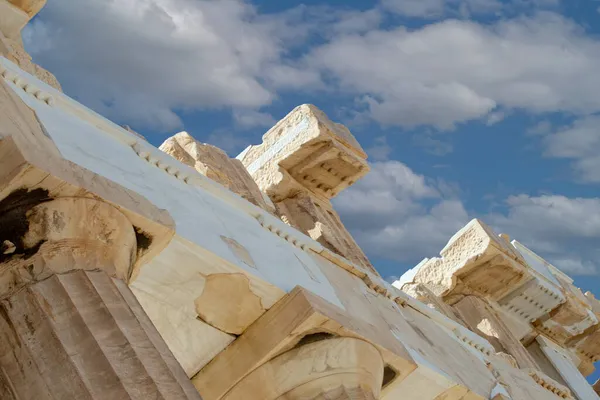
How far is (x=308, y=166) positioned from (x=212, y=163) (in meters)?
1.82

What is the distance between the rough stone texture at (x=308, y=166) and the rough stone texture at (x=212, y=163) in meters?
0.92

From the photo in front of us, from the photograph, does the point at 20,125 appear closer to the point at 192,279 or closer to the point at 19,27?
the point at 192,279

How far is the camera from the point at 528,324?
40.8 ft

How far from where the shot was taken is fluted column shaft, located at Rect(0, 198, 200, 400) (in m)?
3.53

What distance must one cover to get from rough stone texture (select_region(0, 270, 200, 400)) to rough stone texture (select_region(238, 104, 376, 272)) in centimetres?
520

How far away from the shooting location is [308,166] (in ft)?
31.4

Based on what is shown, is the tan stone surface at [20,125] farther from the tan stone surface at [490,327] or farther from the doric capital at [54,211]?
the tan stone surface at [490,327]

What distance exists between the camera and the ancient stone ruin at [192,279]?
3.73 meters

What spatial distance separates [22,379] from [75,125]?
6.95 feet

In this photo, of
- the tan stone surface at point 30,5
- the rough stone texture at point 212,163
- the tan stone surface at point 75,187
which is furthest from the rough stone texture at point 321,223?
the tan stone surface at point 75,187

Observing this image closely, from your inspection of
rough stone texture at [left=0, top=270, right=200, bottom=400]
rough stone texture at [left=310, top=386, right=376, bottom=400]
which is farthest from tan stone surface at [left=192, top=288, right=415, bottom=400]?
rough stone texture at [left=0, top=270, right=200, bottom=400]

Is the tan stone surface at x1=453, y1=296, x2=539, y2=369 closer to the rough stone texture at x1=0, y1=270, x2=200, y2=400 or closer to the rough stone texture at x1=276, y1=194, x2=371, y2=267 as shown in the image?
the rough stone texture at x1=276, y1=194, x2=371, y2=267

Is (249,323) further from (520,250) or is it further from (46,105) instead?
(520,250)

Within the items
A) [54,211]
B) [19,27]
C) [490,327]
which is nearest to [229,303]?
[54,211]
